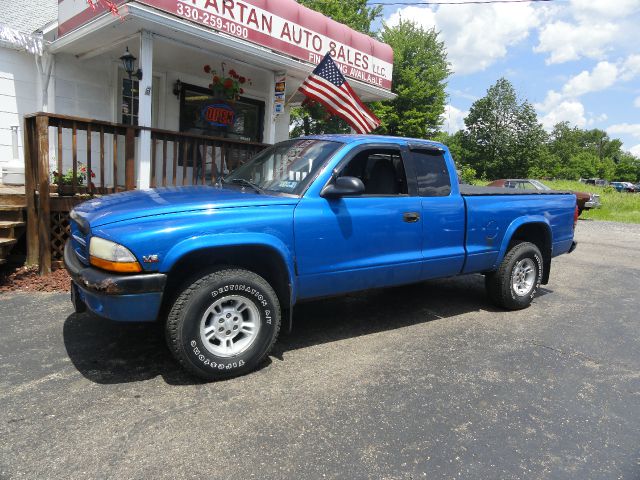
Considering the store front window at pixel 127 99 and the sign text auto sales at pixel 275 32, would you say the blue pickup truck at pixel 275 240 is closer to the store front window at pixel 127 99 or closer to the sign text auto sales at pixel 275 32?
the sign text auto sales at pixel 275 32

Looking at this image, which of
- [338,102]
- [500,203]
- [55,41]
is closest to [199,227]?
[500,203]

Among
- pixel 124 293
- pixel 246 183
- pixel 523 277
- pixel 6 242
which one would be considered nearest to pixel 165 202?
pixel 124 293

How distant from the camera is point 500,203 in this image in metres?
5.12

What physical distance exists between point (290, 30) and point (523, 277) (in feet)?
19.7

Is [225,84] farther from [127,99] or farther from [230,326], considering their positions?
[230,326]

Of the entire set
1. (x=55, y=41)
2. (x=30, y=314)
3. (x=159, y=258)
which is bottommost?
(x=30, y=314)

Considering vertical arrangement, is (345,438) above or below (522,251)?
below

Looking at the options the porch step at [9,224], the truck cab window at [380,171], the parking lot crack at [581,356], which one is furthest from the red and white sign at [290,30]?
the parking lot crack at [581,356]

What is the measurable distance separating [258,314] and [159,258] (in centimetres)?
85

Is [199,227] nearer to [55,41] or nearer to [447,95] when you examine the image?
[55,41]

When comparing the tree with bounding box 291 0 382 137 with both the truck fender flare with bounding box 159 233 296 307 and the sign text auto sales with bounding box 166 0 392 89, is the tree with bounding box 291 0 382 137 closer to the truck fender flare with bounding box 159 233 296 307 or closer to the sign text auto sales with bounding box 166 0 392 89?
the sign text auto sales with bounding box 166 0 392 89

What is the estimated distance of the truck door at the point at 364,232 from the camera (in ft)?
12.3

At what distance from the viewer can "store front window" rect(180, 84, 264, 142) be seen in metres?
9.80

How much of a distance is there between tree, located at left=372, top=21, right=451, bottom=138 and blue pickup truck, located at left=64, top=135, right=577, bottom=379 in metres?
30.8
